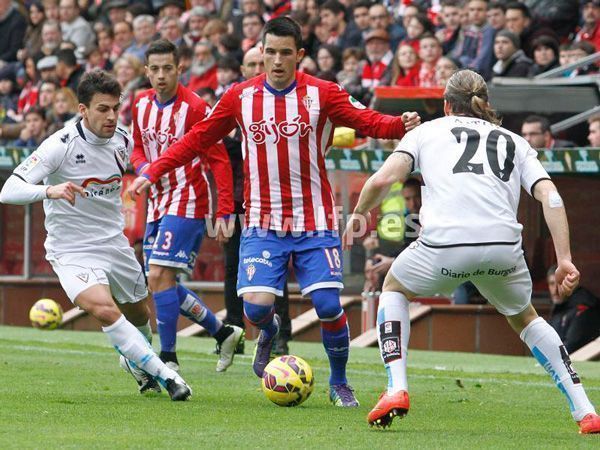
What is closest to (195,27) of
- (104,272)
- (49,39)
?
(49,39)

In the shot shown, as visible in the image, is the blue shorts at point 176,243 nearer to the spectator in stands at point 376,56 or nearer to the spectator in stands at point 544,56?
the spectator in stands at point 544,56

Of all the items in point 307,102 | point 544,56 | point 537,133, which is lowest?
point 537,133

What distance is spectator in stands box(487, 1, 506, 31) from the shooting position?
16953 millimetres


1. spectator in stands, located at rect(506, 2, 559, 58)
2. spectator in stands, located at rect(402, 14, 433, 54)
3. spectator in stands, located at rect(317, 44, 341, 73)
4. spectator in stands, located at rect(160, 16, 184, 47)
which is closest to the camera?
spectator in stands, located at rect(506, 2, 559, 58)

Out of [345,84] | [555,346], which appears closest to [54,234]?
[555,346]

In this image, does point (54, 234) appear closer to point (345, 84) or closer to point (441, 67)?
point (441, 67)

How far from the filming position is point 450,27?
1780 cm

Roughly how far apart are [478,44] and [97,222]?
29.0ft

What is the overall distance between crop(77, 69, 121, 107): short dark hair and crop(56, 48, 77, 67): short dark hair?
13.1m

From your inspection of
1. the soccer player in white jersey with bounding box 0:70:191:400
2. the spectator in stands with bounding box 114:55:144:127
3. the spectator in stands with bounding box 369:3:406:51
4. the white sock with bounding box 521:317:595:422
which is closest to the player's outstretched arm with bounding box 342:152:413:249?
the white sock with bounding box 521:317:595:422

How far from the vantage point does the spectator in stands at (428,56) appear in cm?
1667

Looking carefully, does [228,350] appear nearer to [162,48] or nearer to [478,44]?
[162,48]

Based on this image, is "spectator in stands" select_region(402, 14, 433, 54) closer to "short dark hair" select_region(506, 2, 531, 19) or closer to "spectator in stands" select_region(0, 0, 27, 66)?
"short dark hair" select_region(506, 2, 531, 19)

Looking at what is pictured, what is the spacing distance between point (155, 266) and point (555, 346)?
4.12m
